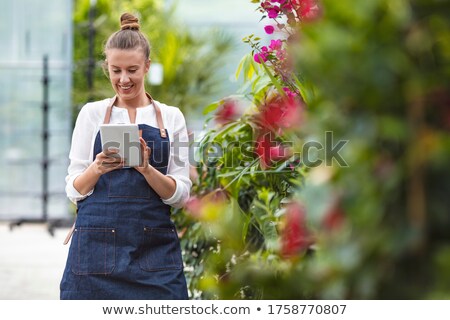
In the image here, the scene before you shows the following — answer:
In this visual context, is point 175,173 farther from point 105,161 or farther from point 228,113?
point 228,113

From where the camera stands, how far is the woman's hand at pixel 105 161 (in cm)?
238

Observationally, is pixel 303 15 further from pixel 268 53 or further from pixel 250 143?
pixel 250 143

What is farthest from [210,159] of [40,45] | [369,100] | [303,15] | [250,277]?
[40,45]

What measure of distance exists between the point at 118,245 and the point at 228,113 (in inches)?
24.9

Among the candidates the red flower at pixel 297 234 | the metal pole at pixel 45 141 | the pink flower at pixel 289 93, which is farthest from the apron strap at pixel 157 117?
the metal pole at pixel 45 141

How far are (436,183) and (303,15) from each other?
1635 millimetres

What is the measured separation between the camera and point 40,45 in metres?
9.74

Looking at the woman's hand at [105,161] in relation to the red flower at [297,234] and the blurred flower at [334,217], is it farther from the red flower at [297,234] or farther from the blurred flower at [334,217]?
the blurred flower at [334,217]

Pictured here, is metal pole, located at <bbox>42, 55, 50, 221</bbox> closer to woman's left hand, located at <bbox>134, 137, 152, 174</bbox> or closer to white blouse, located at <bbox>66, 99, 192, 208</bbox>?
white blouse, located at <bbox>66, 99, 192, 208</bbox>

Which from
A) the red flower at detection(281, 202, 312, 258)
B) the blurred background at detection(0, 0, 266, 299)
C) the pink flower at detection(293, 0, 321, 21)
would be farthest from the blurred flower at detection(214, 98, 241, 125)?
the blurred background at detection(0, 0, 266, 299)

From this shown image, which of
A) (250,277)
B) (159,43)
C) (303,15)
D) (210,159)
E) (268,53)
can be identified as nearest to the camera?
(250,277)

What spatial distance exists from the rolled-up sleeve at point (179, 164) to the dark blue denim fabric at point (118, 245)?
0.07m

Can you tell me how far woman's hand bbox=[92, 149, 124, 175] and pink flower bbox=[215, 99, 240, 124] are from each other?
1.74 ft

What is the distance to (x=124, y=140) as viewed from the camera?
7.74ft
